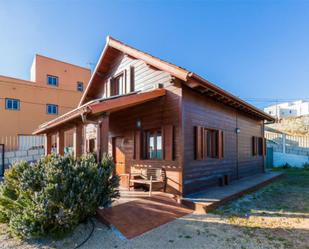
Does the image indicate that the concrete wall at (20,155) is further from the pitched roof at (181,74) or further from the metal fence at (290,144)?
the metal fence at (290,144)

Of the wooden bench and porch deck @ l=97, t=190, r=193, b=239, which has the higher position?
the wooden bench

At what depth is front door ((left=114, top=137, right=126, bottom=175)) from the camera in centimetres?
896

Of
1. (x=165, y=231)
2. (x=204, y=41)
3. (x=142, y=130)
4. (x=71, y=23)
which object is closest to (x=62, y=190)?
(x=165, y=231)

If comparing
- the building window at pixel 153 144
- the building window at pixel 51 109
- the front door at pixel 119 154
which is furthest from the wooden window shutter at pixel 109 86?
the building window at pixel 51 109

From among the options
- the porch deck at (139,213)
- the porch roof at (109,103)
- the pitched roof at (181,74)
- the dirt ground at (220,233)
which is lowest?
the dirt ground at (220,233)

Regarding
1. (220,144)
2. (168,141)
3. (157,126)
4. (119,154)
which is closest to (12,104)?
(119,154)

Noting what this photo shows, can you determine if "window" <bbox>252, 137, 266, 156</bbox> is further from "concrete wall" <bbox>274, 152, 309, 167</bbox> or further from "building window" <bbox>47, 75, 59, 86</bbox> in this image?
"building window" <bbox>47, 75, 59, 86</bbox>

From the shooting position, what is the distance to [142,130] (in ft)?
26.1

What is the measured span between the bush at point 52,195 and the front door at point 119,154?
4243 mm

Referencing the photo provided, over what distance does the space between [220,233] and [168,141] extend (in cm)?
321

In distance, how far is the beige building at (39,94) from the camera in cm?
1742

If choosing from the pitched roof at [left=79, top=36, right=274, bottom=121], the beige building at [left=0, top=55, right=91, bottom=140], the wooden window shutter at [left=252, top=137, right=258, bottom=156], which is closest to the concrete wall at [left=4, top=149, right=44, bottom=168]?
the beige building at [left=0, top=55, right=91, bottom=140]

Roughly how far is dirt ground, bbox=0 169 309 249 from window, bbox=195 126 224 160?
2.13 meters

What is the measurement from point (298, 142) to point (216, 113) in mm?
11166
